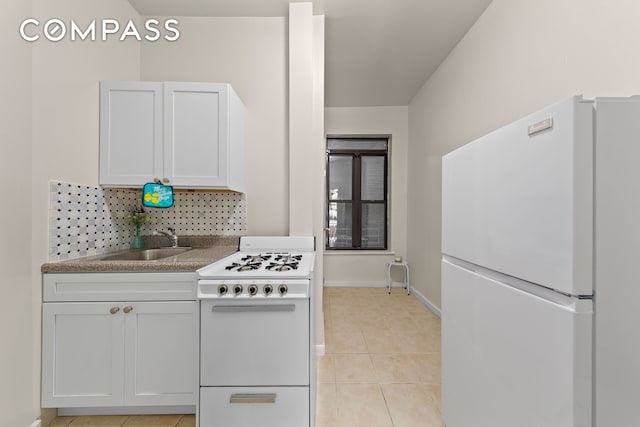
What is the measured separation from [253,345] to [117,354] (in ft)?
2.78

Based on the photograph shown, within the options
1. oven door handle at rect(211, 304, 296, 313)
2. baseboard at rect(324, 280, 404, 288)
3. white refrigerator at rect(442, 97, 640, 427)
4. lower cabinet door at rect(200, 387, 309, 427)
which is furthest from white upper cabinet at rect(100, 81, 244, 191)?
baseboard at rect(324, 280, 404, 288)

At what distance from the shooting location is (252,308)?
4.82 ft

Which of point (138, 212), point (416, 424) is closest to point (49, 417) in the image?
point (138, 212)

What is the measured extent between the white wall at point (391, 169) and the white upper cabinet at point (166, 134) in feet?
9.36

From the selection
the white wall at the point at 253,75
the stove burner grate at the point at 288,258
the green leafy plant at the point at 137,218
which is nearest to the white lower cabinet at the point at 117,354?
the stove burner grate at the point at 288,258

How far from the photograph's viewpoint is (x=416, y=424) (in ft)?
5.58

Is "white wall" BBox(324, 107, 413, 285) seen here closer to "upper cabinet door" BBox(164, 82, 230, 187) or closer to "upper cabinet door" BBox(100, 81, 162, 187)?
"upper cabinet door" BBox(164, 82, 230, 187)

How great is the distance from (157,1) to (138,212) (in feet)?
5.42

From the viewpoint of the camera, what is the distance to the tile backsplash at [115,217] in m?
1.76

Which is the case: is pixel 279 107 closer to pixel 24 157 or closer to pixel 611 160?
pixel 24 157

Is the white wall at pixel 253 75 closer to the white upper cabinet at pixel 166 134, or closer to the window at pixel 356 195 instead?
the white upper cabinet at pixel 166 134

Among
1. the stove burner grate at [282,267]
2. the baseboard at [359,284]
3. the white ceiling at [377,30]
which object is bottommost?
the baseboard at [359,284]

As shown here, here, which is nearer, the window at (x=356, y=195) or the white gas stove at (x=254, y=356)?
the white gas stove at (x=254, y=356)

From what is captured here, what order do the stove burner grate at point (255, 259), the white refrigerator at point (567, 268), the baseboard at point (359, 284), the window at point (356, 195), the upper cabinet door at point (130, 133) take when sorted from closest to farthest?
1. the white refrigerator at point (567, 268)
2. the stove burner grate at point (255, 259)
3. the upper cabinet door at point (130, 133)
4. the baseboard at point (359, 284)
5. the window at point (356, 195)
